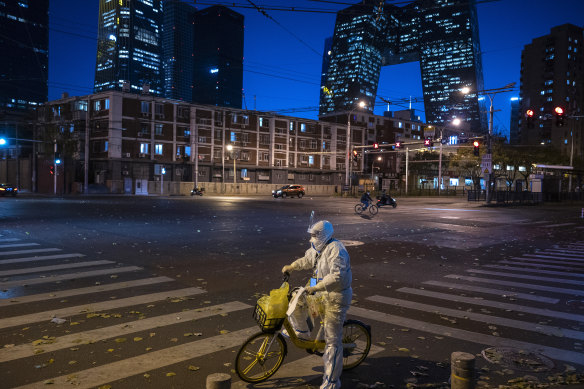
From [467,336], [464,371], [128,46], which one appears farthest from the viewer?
[128,46]

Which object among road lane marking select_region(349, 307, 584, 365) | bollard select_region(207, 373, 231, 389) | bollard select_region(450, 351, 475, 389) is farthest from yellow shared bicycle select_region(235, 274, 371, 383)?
road lane marking select_region(349, 307, 584, 365)

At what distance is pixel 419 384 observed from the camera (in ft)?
14.0

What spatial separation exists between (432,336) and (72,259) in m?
8.74

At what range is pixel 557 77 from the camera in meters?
144

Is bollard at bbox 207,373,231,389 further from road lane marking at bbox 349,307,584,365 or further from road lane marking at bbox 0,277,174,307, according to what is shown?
road lane marking at bbox 0,277,174,307

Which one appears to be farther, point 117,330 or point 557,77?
point 557,77

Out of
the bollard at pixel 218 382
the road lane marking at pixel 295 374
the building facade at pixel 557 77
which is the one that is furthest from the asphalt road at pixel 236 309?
the building facade at pixel 557 77

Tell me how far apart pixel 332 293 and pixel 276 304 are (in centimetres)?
56

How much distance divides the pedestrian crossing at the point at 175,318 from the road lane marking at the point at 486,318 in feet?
0.05

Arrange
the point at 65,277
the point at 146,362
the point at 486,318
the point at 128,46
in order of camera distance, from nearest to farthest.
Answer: the point at 146,362 < the point at 486,318 < the point at 65,277 < the point at 128,46

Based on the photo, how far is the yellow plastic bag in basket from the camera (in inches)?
160

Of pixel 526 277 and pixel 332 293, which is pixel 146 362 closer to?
pixel 332 293

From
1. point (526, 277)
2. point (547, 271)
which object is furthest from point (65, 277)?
point (547, 271)

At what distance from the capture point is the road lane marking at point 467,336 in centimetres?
507
